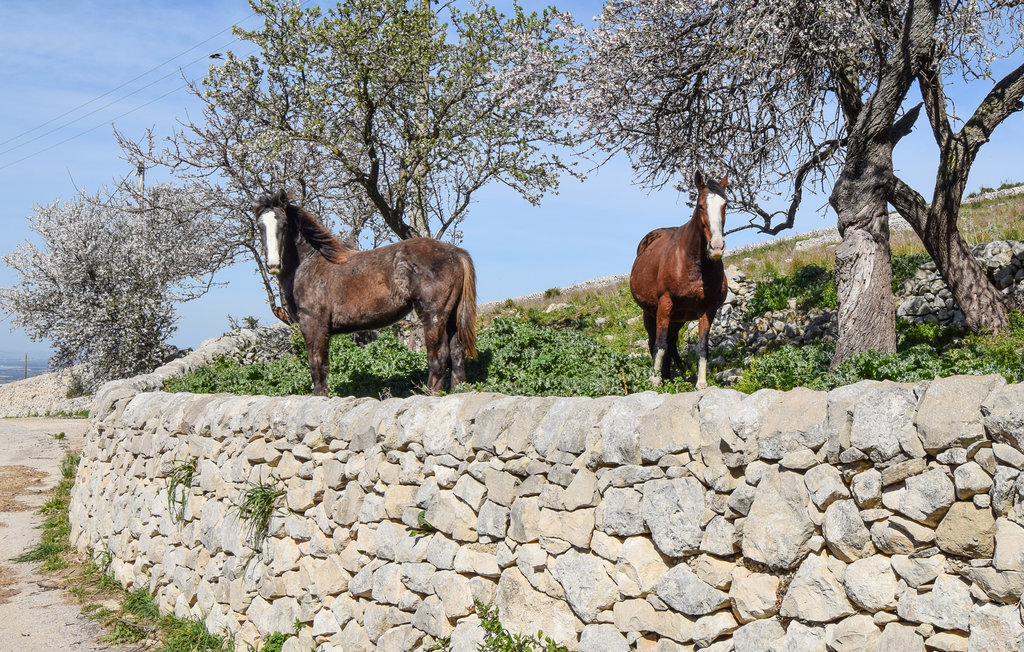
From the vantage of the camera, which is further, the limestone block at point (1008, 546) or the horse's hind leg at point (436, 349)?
the horse's hind leg at point (436, 349)

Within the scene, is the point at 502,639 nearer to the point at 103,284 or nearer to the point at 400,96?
the point at 400,96

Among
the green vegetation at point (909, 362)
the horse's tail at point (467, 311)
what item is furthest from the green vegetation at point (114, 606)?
the green vegetation at point (909, 362)

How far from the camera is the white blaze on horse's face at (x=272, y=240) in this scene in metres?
9.16

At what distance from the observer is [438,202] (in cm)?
1537

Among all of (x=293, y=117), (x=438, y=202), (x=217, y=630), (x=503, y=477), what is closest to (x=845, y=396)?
(x=503, y=477)

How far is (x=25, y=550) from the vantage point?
39.8 ft

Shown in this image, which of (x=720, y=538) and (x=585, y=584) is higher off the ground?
(x=720, y=538)

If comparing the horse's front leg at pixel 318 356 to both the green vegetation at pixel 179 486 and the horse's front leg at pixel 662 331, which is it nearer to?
the green vegetation at pixel 179 486

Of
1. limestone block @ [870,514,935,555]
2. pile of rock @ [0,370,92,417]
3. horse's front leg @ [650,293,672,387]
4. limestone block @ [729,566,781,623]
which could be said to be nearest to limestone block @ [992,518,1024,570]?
limestone block @ [870,514,935,555]

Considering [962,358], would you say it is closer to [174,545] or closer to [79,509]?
[174,545]

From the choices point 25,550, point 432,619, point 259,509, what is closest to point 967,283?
point 432,619

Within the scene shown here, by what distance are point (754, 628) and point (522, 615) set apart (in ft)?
5.97

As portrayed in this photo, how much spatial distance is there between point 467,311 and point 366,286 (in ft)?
4.33

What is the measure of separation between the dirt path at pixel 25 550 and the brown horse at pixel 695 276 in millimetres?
7167
